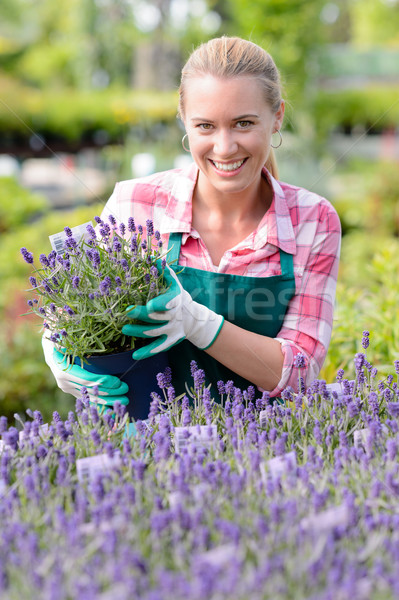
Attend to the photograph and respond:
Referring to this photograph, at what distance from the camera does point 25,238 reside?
621 cm

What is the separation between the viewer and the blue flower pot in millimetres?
1435

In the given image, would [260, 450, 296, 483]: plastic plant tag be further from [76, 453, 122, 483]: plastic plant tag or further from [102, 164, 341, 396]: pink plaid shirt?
[102, 164, 341, 396]: pink plaid shirt

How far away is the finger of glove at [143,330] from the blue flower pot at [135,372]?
5 cm

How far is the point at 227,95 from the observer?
1709 millimetres

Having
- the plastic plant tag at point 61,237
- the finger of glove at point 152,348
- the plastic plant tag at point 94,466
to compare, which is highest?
the plastic plant tag at point 61,237

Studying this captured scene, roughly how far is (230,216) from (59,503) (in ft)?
4.02

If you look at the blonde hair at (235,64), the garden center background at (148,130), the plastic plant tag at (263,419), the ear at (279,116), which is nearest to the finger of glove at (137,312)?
the plastic plant tag at (263,419)

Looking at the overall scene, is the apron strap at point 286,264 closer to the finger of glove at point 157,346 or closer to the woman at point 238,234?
the woman at point 238,234

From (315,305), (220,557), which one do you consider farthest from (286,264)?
(220,557)

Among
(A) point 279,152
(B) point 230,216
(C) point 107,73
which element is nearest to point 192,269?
(B) point 230,216

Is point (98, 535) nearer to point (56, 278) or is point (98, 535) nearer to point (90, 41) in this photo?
point (56, 278)

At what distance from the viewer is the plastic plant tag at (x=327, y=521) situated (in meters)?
0.90

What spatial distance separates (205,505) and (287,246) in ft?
3.58

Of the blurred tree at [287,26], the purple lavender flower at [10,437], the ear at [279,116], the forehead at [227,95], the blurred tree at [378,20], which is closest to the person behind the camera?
the purple lavender flower at [10,437]
